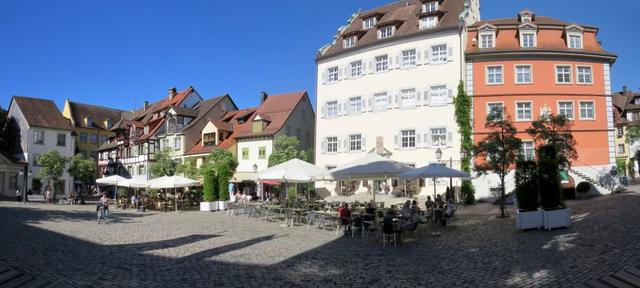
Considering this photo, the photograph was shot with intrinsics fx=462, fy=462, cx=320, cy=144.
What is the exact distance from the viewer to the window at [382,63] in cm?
3828

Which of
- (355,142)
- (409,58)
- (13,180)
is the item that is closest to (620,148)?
(409,58)

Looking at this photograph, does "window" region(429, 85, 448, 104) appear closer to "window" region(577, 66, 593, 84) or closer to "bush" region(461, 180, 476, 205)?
"bush" region(461, 180, 476, 205)

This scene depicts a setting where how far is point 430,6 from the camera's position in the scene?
37.8 metres

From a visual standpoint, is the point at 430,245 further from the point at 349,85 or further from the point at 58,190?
the point at 58,190

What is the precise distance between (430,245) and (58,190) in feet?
177

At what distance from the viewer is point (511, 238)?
14.5 metres

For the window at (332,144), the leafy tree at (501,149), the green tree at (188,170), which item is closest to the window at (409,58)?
the window at (332,144)

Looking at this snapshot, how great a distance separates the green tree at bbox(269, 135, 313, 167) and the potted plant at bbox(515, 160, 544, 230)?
24.6m

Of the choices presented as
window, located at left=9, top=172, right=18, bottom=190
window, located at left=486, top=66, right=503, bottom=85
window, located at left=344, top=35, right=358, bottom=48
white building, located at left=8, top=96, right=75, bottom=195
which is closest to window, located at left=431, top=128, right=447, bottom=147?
window, located at left=486, top=66, right=503, bottom=85

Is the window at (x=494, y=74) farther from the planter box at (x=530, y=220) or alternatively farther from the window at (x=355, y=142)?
the planter box at (x=530, y=220)

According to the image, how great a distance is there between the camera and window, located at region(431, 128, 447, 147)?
3481 cm

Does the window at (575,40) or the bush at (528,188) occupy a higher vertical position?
the window at (575,40)

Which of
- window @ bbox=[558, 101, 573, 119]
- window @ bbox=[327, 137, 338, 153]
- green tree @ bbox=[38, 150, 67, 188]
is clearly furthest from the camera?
green tree @ bbox=[38, 150, 67, 188]

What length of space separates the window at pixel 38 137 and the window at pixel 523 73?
52.2m
